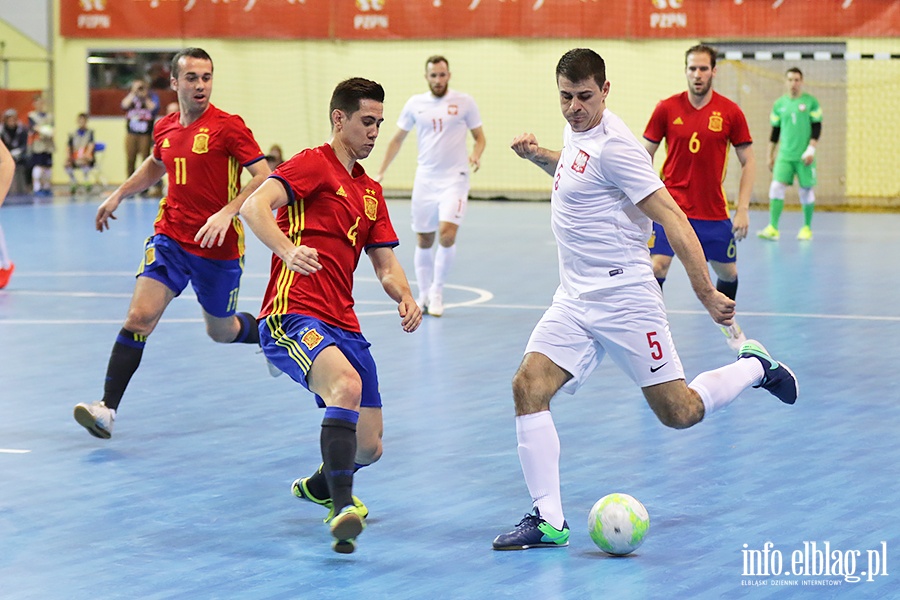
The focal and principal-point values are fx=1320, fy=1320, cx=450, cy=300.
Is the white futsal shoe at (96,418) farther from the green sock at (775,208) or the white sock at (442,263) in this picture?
the green sock at (775,208)

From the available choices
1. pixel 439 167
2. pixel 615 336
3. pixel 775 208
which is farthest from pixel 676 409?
pixel 775 208

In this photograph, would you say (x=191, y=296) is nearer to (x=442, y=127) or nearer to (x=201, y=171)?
(x=442, y=127)

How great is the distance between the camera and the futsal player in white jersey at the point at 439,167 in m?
13.0

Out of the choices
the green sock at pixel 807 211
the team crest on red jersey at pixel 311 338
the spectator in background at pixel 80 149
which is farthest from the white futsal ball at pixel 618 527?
the spectator in background at pixel 80 149

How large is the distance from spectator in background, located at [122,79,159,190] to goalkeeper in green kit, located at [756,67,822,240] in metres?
13.8

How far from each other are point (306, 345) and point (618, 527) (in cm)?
153

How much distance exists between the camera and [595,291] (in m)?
5.82

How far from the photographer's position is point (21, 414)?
8.34 meters

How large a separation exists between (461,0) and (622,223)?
23679 mm

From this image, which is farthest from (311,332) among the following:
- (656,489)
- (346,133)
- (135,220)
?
(135,220)

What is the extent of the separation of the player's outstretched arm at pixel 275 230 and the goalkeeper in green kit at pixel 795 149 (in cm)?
1547

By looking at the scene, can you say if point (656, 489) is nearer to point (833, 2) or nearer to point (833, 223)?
point (833, 223)

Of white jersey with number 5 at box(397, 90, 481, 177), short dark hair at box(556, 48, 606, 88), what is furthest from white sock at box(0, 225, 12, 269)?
short dark hair at box(556, 48, 606, 88)

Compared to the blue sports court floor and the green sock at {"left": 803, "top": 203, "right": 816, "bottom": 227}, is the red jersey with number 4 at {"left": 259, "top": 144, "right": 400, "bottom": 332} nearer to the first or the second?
the blue sports court floor
